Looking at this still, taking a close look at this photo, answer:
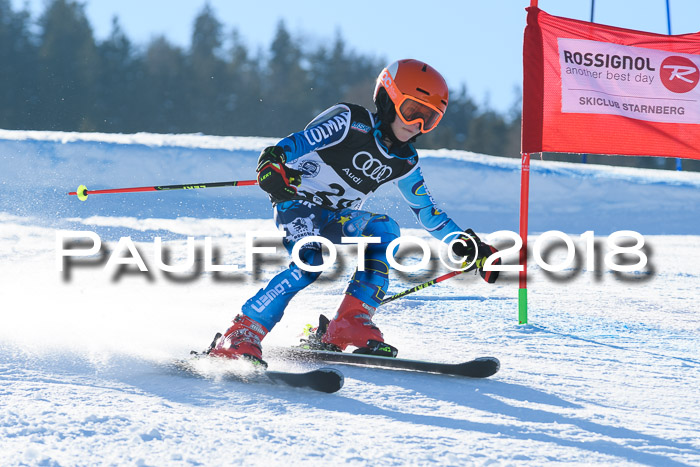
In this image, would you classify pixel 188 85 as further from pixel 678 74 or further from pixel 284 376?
pixel 284 376

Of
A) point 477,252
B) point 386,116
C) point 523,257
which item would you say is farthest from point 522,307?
point 386,116

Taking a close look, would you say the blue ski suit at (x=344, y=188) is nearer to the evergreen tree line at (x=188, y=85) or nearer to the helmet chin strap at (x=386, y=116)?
the helmet chin strap at (x=386, y=116)

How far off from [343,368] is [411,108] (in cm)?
120

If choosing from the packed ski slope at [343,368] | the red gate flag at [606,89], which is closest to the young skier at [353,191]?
the packed ski slope at [343,368]

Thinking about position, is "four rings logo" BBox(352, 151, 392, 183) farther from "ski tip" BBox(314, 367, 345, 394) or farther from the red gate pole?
the red gate pole

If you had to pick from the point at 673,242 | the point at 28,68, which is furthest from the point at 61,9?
the point at 673,242

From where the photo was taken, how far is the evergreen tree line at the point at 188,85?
3931cm

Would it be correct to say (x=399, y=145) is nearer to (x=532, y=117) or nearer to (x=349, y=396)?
(x=349, y=396)

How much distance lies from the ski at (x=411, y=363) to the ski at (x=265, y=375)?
47 centimetres

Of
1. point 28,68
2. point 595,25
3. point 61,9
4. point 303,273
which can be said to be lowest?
point 303,273

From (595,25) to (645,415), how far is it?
10.1ft

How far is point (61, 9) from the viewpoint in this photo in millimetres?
43281

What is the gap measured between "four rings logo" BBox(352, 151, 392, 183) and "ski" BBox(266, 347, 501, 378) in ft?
2.75
